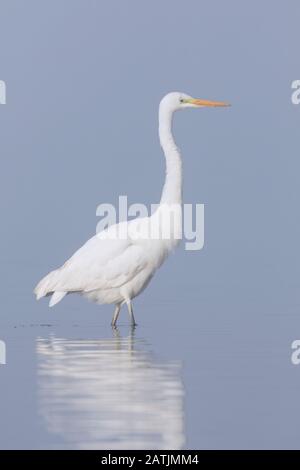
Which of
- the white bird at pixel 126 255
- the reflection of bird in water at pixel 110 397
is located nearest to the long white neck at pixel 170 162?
the white bird at pixel 126 255

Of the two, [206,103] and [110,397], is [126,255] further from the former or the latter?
[110,397]

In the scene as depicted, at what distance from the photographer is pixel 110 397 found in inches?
457

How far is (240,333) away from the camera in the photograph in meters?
17.9

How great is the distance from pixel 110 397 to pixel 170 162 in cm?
839

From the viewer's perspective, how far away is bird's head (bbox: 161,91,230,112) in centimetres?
2055

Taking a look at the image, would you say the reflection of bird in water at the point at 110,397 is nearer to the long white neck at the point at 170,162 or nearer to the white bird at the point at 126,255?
the white bird at the point at 126,255

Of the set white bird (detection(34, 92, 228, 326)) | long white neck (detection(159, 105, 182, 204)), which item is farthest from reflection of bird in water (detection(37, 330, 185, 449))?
long white neck (detection(159, 105, 182, 204))

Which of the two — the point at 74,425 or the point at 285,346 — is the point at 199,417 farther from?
the point at 285,346

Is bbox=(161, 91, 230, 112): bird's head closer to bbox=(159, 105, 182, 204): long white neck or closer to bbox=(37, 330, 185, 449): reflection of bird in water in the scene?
bbox=(159, 105, 182, 204): long white neck

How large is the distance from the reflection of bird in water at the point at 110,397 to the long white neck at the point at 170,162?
3762mm

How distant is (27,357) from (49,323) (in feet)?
16.9

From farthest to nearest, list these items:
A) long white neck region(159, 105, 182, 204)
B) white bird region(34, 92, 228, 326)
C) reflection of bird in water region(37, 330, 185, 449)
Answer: long white neck region(159, 105, 182, 204) < white bird region(34, 92, 228, 326) < reflection of bird in water region(37, 330, 185, 449)

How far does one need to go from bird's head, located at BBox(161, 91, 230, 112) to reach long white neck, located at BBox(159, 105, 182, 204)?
0.13 m

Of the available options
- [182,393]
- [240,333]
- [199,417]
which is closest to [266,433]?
[199,417]
